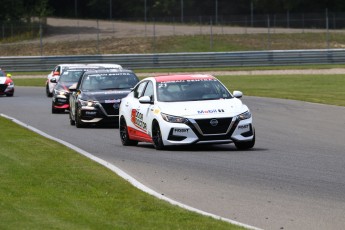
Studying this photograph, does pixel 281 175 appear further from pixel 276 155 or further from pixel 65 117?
pixel 65 117

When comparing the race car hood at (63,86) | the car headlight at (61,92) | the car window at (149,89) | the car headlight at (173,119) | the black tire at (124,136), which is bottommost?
the car headlight at (61,92)

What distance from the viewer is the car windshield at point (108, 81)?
2570cm

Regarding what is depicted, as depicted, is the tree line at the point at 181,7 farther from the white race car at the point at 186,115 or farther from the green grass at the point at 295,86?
the white race car at the point at 186,115

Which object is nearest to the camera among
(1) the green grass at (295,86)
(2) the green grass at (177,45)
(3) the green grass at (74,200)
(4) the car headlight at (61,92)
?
(3) the green grass at (74,200)

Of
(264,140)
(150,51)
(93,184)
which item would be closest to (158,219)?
(93,184)

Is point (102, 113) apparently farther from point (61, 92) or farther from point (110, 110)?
point (61, 92)

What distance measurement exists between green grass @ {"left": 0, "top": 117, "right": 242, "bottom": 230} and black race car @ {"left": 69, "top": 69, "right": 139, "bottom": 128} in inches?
339

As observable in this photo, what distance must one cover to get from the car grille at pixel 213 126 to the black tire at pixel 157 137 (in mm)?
799

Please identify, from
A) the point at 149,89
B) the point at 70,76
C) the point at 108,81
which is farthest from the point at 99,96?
the point at 70,76

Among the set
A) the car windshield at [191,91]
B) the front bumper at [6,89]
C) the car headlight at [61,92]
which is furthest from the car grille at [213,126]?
the front bumper at [6,89]

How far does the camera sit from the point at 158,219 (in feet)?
32.0

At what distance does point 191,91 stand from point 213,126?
57.2 inches

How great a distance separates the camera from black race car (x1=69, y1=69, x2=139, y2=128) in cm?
2472

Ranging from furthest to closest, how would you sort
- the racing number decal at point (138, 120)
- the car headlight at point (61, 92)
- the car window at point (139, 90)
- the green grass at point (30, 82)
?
the green grass at point (30, 82)
the car headlight at point (61, 92)
the car window at point (139, 90)
the racing number decal at point (138, 120)
